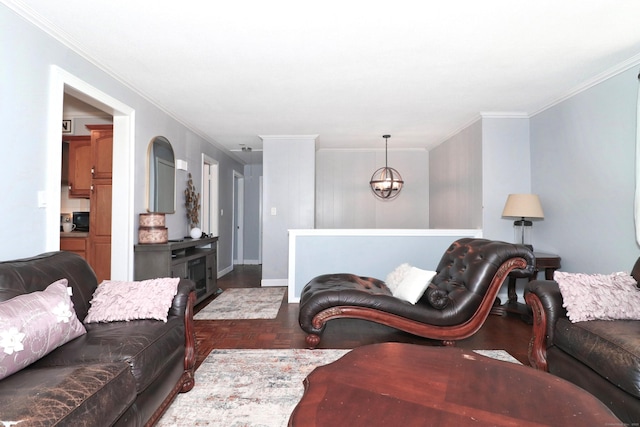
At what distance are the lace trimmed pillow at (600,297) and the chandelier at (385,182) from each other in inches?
146

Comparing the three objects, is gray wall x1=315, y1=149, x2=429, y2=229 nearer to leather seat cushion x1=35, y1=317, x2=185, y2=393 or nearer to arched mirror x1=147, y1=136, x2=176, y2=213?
arched mirror x1=147, y1=136, x2=176, y2=213

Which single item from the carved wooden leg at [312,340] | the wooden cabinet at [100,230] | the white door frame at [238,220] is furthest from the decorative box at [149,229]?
the white door frame at [238,220]

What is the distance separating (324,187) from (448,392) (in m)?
5.67

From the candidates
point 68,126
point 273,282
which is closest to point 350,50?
point 273,282

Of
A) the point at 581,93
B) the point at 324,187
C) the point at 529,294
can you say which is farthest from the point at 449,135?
the point at 529,294

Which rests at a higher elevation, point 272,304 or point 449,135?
Result: point 449,135

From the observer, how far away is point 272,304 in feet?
13.6

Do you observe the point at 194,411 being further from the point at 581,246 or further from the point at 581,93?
the point at 581,93

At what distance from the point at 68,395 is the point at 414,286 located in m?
2.32

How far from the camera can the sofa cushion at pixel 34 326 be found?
1.30m

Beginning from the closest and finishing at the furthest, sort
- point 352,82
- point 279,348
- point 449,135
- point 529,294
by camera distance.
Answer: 1. point 529,294
2. point 279,348
3. point 352,82
4. point 449,135

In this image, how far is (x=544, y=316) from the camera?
2.09 m

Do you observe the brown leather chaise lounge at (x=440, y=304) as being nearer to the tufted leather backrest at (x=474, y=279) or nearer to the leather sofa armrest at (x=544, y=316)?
the tufted leather backrest at (x=474, y=279)

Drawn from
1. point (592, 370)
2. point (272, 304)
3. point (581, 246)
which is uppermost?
point (581, 246)
